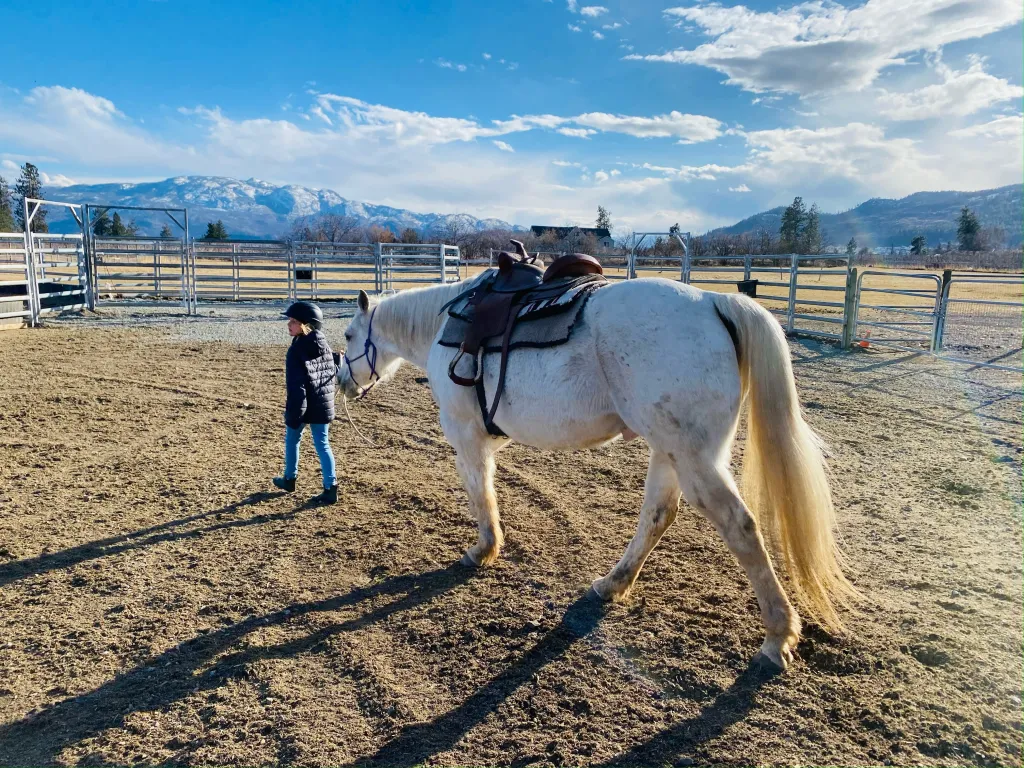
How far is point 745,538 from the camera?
262cm

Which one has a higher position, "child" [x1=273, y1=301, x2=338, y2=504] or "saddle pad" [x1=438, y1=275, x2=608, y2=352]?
"saddle pad" [x1=438, y1=275, x2=608, y2=352]

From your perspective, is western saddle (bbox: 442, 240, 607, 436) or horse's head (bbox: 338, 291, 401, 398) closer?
western saddle (bbox: 442, 240, 607, 436)

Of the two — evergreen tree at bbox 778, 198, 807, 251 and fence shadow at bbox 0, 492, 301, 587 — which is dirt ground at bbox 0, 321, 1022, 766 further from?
evergreen tree at bbox 778, 198, 807, 251

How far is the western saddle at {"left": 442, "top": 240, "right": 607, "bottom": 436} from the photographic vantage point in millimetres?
3213

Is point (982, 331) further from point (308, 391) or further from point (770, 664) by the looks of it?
point (308, 391)

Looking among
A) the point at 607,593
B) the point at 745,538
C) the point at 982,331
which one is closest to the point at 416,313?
the point at 607,593

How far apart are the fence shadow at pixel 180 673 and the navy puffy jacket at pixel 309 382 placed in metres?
1.67

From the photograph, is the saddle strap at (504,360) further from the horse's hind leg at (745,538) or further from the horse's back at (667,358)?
the horse's hind leg at (745,538)

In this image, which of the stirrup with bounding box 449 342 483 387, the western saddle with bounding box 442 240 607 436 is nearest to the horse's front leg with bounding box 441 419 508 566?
the western saddle with bounding box 442 240 607 436

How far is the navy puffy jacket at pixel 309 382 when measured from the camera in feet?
14.7

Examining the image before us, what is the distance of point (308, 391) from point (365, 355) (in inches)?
21.1

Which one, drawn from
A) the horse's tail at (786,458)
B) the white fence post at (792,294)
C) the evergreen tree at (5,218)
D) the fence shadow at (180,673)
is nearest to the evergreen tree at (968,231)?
the white fence post at (792,294)

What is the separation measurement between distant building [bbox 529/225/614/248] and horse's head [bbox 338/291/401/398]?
132 feet

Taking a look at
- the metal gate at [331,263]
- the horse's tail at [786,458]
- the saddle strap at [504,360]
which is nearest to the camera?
the horse's tail at [786,458]
